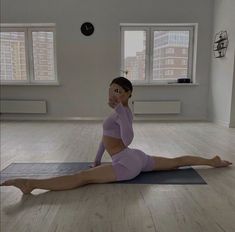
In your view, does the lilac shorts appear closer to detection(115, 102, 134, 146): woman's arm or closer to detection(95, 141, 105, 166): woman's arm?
detection(115, 102, 134, 146): woman's arm

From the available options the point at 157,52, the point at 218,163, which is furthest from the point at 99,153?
the point at 157,52

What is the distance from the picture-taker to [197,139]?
3295 millimetres

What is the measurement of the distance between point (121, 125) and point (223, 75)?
134 inches

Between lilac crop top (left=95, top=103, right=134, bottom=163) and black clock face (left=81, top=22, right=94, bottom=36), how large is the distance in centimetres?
355

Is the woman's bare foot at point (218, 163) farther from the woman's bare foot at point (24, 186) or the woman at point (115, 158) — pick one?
the woman's bare foot at point (24, 186)

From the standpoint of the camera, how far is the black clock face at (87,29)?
4863 millimetres

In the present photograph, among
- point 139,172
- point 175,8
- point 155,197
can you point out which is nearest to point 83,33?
point 175,8

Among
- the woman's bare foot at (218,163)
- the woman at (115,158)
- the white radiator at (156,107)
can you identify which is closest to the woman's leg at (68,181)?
the woman at (115,158)

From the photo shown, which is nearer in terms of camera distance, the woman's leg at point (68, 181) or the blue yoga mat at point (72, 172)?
the woman's leg at point (68, 181)

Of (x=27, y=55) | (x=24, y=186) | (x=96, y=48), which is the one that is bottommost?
(x=24, y=186)

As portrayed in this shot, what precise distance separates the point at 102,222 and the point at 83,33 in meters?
4.28

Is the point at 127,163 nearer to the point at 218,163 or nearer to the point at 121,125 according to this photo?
the point at 121,125

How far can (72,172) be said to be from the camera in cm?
202

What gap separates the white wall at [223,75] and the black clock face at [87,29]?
93.2 inches
